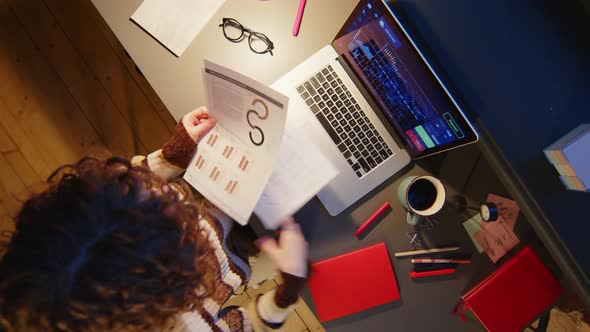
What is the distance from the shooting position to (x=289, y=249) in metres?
0.91

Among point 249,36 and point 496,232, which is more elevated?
point 249,36

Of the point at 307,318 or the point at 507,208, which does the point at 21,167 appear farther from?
the point at 507,208

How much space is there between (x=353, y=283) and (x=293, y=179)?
0.31 meters

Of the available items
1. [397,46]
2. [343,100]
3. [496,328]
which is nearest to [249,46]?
[343,100]

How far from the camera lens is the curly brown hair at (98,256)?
1.99 ft

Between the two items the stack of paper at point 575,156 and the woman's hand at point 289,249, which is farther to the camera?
the woman's hand at point 289,249

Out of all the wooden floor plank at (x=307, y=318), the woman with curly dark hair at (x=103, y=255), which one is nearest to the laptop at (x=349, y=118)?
the woman with curly dark hair at (x=103, y=255)

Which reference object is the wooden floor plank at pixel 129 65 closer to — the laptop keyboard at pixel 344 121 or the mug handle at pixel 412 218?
the laptop keyboard at pixel 344 121

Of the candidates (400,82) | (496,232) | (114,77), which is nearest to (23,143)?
(114,77)

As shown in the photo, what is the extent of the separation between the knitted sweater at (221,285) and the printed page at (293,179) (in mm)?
121

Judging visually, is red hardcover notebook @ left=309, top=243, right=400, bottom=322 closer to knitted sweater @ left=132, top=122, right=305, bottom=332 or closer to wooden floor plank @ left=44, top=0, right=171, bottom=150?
knitted sweater @ left=132, top=122, right=305, bottom=332

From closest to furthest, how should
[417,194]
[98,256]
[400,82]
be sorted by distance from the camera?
[98,256] → [400,82] → [417,194]

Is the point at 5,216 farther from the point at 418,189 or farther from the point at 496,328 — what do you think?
the point at 496,328

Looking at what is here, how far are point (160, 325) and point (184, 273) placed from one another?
12 cm
